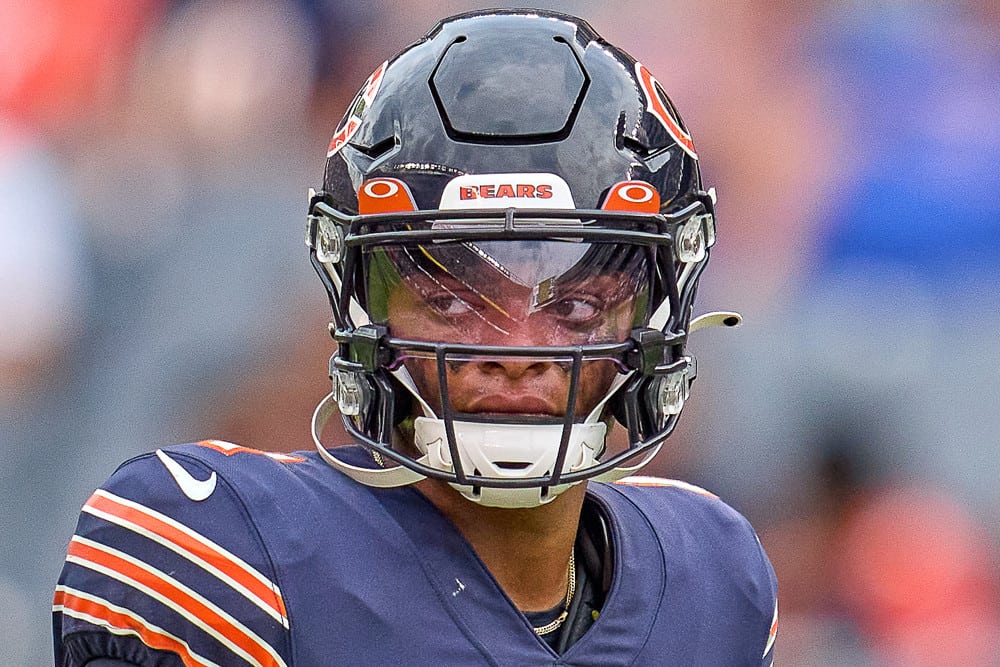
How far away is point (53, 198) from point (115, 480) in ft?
5.74

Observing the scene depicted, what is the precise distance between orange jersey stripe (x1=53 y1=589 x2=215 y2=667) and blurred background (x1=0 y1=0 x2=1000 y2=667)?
163cm

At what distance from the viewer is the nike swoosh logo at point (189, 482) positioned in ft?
4.72

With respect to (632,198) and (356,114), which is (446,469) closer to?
(632,198)

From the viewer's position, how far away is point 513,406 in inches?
56.6

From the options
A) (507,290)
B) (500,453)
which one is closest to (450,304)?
(507,290)

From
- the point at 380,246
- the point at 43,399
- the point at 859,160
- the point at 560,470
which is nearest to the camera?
the point at 560,470

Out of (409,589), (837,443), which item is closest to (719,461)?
(837,443)

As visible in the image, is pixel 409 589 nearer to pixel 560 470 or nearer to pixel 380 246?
pixel 560 470

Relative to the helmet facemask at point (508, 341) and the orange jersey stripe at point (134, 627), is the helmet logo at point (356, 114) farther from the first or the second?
the orange jersey stripe at point (134, 627)

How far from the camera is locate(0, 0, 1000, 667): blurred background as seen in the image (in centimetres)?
303

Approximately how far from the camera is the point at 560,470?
4.63 feet

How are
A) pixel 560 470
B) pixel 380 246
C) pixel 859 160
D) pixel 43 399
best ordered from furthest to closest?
pixel 859 160, pixel 43 399, pixel 380 246, pixel 560 470

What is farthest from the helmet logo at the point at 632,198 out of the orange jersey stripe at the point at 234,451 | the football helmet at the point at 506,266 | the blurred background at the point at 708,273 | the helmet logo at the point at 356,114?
the blurred background at the point at 708,273

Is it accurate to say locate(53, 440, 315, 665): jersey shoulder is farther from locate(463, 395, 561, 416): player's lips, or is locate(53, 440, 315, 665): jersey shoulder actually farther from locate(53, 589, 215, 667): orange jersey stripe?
locate(463, 395, 561, 416): player's lips
